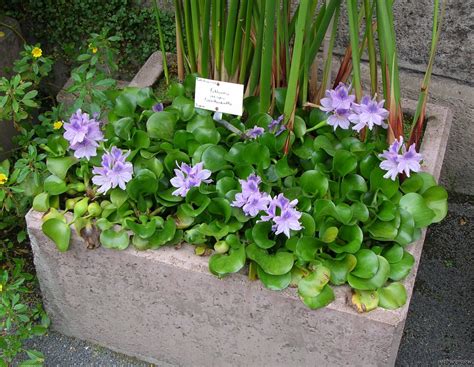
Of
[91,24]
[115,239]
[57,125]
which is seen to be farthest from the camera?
[91,24]

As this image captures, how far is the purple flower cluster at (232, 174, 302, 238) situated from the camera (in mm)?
1249

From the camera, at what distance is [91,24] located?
211 cm

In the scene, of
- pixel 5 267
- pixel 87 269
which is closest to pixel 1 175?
pixel 87 269

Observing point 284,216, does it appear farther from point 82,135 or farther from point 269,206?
point 82,135

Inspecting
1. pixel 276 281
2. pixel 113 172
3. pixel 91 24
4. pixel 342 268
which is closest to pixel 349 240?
pixel 342 268

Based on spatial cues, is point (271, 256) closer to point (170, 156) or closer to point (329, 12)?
point (170, 156)

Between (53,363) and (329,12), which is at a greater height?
(329,12)

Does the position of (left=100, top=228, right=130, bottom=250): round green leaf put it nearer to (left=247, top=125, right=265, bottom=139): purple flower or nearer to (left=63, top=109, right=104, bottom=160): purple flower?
(left=63, top=109, right=104, bottom=160): purple flower

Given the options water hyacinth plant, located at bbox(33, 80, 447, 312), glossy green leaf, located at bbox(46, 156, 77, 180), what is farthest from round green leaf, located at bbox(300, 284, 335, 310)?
glossy green leaf, located at bbox(46, 156, 77, 180)

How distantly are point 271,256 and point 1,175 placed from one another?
2.12 feet

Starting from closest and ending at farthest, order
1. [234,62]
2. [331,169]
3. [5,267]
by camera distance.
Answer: [331,169] → [234,62] → [5,267]

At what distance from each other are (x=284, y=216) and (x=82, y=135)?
1.46 ft

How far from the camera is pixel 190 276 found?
4.41ft

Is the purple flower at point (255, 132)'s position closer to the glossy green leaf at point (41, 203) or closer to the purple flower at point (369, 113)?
the purple flower at point (369, 113)
